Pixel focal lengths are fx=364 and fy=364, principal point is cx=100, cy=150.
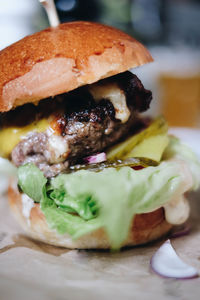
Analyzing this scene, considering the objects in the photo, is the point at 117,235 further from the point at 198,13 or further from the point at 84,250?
the point at 198,13

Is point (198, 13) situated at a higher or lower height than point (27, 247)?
lower

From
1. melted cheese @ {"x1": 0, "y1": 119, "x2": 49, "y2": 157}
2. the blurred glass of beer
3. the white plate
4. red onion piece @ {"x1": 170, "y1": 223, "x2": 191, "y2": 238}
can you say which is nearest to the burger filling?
melted cheese @ {"x1": 0, "y1": 119, "x2": 49, "y2": 157}

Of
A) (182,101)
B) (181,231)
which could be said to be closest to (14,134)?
(181,231)

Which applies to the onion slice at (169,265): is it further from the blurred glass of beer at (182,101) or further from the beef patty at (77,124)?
the blurred glass of beer at (182,101)

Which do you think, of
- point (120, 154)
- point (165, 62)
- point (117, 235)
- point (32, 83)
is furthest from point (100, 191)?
point (165, 62)

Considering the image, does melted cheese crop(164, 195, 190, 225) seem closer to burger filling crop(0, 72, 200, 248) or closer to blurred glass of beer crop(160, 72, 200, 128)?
burger filling crop(0, 72, 200, 248)

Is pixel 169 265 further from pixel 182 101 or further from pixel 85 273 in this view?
pixel 182 101

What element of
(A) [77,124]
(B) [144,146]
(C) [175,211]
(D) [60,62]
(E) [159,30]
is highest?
(D) [60,62]

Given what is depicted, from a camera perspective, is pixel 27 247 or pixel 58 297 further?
pixel 27 247
